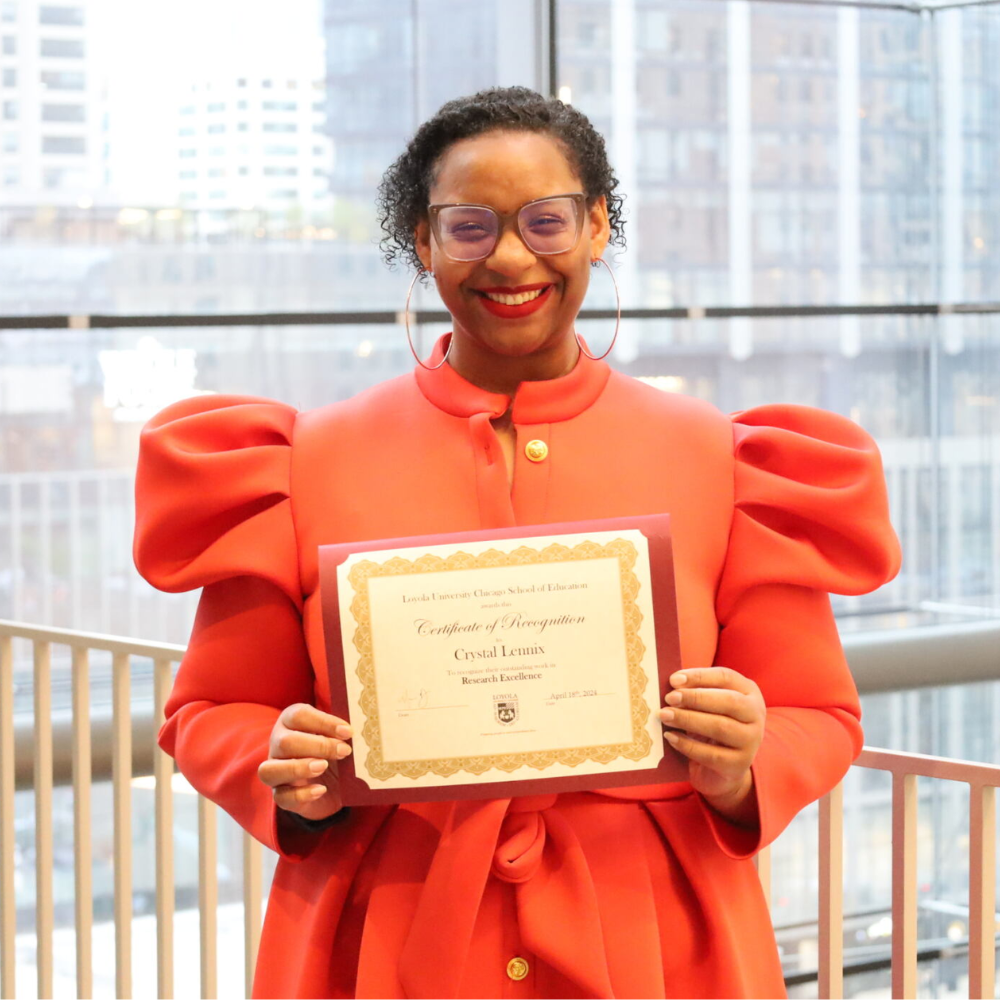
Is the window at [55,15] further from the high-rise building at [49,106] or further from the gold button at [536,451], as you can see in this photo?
the gold button at [536,451]

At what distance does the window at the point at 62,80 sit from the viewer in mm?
3820

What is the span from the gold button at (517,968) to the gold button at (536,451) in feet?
Result: 1.48

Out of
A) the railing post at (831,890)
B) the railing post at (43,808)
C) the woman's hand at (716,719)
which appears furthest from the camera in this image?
the railing post at (43,808)

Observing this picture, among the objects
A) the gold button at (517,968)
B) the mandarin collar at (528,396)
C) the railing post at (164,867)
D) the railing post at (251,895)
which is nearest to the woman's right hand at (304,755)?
the gold button at (517,968)

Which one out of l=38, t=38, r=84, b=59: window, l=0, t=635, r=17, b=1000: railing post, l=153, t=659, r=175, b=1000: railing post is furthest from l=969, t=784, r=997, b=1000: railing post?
l=38, t=38, r=84, b=59: window

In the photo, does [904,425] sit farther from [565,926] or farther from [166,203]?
[565,926]

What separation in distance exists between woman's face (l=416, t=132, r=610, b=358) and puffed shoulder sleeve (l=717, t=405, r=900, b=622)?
0.75 feet

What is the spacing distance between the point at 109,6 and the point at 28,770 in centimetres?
209

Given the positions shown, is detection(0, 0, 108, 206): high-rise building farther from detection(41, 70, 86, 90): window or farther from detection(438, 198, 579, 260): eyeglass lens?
detection(438, 198, 579, 260): eyeglass lens

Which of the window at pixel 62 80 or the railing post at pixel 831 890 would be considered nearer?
the railing post at pixel 831 890

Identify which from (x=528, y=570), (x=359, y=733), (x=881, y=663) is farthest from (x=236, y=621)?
(x=881, y=663)

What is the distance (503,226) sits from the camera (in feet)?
4.09

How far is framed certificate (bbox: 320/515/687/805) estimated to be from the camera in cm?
114
